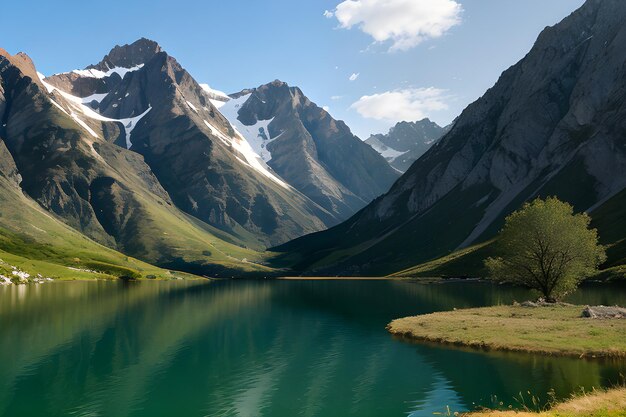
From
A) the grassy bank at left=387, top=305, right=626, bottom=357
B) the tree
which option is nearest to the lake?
the grassy bank at left=387, top=305, right=626, bottom=357

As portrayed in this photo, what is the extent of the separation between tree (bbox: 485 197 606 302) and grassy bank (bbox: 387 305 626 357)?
44.1 ft

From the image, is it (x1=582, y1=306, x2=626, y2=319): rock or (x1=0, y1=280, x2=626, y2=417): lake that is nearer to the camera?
(x1=0, y1=280, x2=626, y2=417): lake

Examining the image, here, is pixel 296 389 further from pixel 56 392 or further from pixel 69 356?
pixel 69 356

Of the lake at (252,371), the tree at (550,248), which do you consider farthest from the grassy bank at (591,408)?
the tree at (550,248)

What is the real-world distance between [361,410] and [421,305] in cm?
7677

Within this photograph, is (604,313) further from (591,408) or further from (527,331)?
(591,408)

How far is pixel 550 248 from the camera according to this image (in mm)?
92750

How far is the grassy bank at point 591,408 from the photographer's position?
2778 centimetres

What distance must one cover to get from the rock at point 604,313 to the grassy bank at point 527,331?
5.55ft

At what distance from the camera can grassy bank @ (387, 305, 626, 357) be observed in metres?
52.4

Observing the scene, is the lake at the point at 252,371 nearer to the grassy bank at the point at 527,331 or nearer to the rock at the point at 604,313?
the grassy bank at the point at 527,331

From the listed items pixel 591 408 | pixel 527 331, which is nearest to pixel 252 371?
pixel 591 408

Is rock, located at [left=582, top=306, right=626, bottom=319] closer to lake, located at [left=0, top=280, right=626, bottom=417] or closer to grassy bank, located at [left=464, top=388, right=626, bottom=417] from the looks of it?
lake, located at [left=0, top=280, right=626, bottom=417]

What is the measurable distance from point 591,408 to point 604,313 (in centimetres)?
4554
